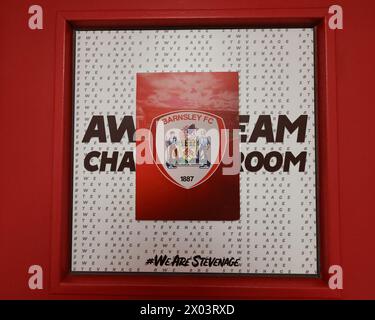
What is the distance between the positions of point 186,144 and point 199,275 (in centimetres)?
44

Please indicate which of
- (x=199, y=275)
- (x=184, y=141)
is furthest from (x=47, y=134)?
(x=199, y=275)

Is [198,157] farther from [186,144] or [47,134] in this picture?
[47,134]

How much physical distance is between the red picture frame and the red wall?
0.9 inches

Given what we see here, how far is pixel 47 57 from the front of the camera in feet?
3.58

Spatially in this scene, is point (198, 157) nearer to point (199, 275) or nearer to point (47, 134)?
point (199, 275)

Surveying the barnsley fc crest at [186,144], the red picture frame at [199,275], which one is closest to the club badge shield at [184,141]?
the barnsley fc crest at [186,144]

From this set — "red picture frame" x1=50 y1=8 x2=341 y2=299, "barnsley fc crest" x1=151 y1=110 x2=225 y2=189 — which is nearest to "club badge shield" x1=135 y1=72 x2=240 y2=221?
"barnsley fc crest" x1=151 y1=110 x2=225 y2=189

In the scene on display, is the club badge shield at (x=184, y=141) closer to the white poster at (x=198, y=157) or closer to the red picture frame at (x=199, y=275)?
the white poster at (x=198, y=157)

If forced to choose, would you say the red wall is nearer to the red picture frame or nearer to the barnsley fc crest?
the red picture frame

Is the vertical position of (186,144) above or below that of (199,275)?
above

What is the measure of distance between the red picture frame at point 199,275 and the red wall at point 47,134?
0.08 ft

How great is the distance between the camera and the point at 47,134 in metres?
1.08

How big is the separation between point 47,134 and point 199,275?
0.70 metres
